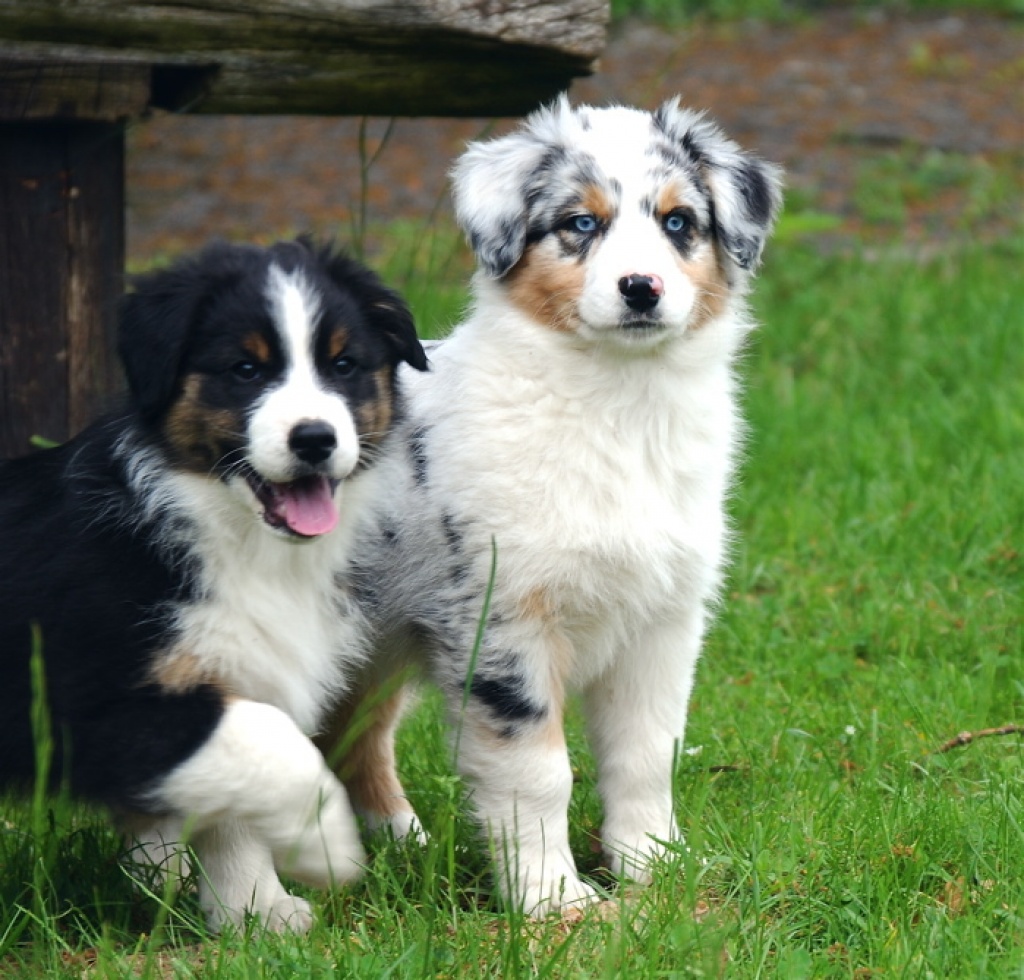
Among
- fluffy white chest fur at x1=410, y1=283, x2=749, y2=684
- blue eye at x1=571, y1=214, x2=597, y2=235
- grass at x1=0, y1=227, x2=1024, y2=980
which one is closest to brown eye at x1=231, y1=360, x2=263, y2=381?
fluffy white chest fur at x1=410, y1=283, x2=749, y2=684

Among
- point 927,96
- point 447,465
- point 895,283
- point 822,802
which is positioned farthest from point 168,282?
point 927,96

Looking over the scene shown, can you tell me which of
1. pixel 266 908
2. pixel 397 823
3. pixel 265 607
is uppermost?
pixel 265 607

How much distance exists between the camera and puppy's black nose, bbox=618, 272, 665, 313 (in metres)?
3.60

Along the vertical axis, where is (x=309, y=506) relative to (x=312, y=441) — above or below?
below

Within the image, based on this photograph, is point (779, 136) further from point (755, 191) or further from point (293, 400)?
point (293, 400)

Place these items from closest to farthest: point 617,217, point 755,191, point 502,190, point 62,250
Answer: point 617,217
point 502,190
point 755,191
point 62,250

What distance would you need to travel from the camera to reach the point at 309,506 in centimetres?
339

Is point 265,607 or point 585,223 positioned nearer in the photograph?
point 265,607

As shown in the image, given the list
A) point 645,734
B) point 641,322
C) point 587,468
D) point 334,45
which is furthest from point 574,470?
point 334,45

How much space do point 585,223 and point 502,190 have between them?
251mm

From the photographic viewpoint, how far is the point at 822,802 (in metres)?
3.79

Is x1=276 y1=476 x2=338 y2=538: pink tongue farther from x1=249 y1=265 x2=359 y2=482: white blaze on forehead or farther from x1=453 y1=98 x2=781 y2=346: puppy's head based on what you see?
x1=453 y1=98 x2=781 y2=346: puppy's head

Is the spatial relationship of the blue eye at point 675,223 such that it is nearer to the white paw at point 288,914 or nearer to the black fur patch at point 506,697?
the black fur patch at point 506,697

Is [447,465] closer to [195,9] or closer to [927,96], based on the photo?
[195,9]
